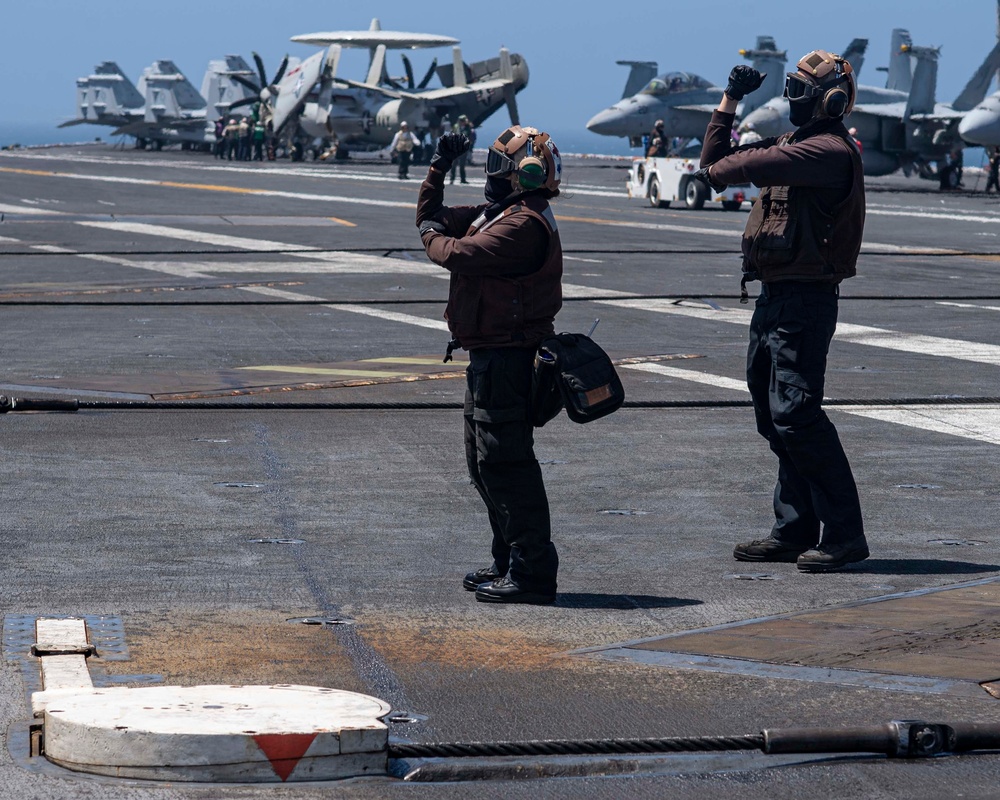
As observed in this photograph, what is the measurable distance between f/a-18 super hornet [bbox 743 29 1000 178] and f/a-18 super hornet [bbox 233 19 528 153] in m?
19.2

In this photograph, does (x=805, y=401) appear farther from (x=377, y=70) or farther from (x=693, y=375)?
(x=377, y=70)

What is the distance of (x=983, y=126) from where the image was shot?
161 feet

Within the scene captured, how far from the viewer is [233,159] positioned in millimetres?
82938

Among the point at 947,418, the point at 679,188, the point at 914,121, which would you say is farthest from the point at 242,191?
the point at 947,418

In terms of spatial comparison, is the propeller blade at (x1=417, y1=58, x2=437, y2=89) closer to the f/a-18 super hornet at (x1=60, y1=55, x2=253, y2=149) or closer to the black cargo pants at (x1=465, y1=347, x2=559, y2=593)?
the f/a-18 super hornet at (x1=60, y1=55, x2=253, y2=149)

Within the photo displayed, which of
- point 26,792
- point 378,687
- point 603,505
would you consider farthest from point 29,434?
point 26,792

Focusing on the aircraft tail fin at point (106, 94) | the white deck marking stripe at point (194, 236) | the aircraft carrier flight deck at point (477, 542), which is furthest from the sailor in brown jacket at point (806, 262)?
the aircraft tail fin at point (106, 94)

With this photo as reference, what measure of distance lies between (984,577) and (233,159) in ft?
259

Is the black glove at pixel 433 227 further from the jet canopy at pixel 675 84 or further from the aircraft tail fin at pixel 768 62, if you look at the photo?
the jet canopy at pixel 675 84

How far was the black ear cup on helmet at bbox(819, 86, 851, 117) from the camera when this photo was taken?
734 centimetres

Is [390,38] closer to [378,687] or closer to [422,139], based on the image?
[422,139]

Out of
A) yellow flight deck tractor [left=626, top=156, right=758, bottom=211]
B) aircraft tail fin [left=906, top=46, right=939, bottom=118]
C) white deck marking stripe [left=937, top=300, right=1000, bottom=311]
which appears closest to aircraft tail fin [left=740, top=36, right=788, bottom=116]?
aircraft tail fin [left=906, top=46, right=939, bottom=118]

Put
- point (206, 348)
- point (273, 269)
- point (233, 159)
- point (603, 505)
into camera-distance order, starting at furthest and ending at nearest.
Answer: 1. point (233, 159)
2. point (273, 269)
3. point (206, 348)
4. point (603, 505)

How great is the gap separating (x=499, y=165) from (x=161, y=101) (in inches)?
3908
